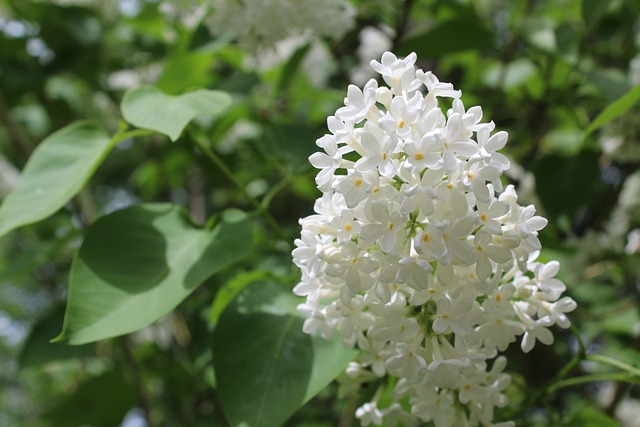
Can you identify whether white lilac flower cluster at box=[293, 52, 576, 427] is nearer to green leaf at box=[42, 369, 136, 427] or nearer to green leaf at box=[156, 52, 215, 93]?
green leaf at box=[156, 52, 215, 93]

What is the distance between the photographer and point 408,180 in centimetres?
85

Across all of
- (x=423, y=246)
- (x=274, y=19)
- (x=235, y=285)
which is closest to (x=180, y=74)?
(x=274, y=19)

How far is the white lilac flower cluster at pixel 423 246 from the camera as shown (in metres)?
0.85

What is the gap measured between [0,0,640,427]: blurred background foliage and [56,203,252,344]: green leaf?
0.15 m

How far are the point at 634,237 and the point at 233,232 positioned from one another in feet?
4.62

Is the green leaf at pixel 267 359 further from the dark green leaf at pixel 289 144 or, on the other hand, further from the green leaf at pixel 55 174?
the dark green leaf at pixel 289 144

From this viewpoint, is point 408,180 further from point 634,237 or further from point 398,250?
point 634,237

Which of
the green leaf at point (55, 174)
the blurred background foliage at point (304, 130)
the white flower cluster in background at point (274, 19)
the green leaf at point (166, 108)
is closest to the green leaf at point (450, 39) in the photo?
the blurred background foliage at point (304, 130)

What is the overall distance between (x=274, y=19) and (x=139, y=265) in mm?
782

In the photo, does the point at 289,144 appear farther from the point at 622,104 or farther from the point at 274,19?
the point at 622,104

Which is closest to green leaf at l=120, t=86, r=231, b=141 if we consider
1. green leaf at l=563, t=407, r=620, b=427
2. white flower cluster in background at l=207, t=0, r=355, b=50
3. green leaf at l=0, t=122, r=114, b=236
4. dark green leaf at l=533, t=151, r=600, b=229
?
green leaf at l=0, t=122, r=114, b=236

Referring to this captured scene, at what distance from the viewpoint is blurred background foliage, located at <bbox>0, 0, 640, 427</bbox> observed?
5.78ft

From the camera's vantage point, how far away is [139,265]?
Result: 116cm

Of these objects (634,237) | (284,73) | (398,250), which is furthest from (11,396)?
(398,250)
